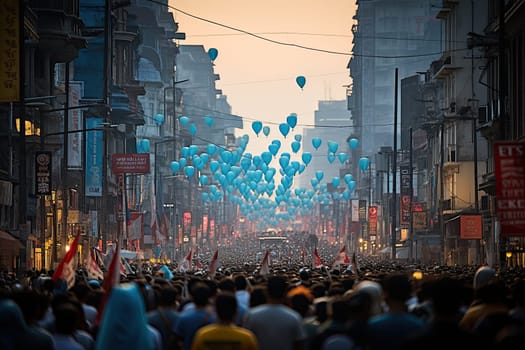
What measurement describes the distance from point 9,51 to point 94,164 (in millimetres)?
30774

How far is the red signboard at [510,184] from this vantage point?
26.6m

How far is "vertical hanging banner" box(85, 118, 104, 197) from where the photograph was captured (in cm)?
7106

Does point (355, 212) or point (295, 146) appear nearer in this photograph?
point (295, 146)

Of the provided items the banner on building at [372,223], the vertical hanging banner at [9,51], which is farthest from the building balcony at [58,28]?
the banner on building at [372,223]

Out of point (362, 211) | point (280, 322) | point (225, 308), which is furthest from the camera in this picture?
point (362, 211)

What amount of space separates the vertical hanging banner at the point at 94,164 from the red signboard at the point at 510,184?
44.1m

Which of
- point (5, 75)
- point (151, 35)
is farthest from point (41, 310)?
point (151, 35)

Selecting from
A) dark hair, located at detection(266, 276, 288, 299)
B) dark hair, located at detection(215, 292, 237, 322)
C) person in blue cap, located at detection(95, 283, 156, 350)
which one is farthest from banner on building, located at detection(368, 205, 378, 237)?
person in blue cap, located at detection(95, 283, 156, 350)

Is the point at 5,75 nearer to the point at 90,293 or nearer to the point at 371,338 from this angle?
the point at 90,293

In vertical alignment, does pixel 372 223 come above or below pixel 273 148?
below

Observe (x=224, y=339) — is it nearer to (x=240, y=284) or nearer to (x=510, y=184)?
(x=240, y=284)

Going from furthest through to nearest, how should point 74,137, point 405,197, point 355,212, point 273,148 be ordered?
1. point 355,212
2. point 273,148
3. point 405,197
4. point 74,137

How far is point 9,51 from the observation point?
43.1 meters

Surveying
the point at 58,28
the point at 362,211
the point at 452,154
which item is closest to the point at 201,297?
the point at 58,28
